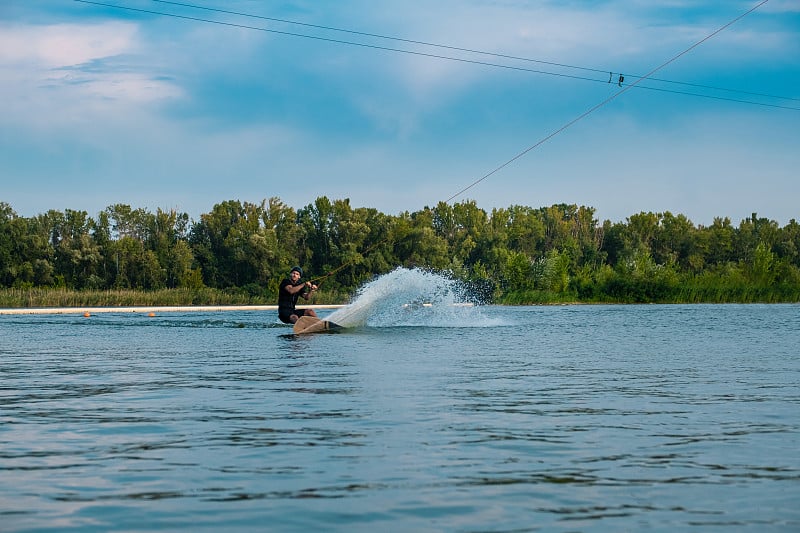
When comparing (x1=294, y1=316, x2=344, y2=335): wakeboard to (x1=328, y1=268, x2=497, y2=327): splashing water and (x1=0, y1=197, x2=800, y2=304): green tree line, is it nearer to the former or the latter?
(x1=328, y1=268, x2=497, y2=327): splashing water

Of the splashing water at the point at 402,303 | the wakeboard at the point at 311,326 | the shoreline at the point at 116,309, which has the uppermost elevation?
the splashing water at the point at 402,303

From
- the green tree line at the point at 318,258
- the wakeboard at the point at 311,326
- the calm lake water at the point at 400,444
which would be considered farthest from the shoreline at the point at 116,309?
the calm lake water at the point at 400,444

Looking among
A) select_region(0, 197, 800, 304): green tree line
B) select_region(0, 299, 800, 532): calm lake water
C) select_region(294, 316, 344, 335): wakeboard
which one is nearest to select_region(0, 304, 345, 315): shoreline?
select_region(0, 197, 800, 304): green tree line

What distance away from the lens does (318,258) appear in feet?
336

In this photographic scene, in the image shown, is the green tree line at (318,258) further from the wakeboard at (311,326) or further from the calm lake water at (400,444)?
the calm lake water at (400,444)

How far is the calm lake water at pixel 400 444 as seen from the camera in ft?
21.3

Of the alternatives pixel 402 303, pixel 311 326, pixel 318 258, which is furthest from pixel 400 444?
pixel 318 258

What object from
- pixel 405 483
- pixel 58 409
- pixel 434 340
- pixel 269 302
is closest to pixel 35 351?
pixel 434 340

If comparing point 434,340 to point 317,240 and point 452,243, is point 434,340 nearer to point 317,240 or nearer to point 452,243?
point 317,240

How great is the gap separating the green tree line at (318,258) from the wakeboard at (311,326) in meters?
47.1

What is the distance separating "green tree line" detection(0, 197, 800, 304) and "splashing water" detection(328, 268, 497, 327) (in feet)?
133

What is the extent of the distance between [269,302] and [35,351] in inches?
2009

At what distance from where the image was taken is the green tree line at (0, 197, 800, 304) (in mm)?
84688

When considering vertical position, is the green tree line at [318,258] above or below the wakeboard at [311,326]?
above
